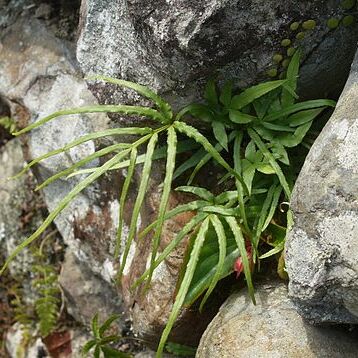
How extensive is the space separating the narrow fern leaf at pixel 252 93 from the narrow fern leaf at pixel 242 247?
1.52ft

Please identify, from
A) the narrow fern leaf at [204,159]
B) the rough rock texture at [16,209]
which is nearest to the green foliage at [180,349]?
the narrow fern leaf at [204,159]

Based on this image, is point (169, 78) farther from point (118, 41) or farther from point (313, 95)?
point (313, 95)

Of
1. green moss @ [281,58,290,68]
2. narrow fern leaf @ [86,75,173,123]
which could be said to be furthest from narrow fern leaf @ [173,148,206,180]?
green moss @ [281,58,290,68]

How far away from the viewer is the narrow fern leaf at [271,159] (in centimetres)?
255

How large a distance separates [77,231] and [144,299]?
2.58ft

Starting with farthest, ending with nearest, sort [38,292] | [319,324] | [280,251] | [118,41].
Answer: [38,292] < [118,41] < [280,251] < [319,324]

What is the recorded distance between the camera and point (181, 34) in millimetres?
2439

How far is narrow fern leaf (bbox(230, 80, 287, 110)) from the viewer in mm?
2573

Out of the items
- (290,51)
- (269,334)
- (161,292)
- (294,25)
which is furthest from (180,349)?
(294,25)

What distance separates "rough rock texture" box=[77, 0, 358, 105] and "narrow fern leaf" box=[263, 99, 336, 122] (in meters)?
0.10

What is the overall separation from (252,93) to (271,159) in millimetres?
270

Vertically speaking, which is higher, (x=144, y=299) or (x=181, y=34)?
(x=181, y=34)

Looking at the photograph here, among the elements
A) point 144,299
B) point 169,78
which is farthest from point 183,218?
point 169,78

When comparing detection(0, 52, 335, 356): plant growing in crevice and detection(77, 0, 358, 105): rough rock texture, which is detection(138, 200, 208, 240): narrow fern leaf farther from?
detection(77, 0, 358, 105): rough rock texture
